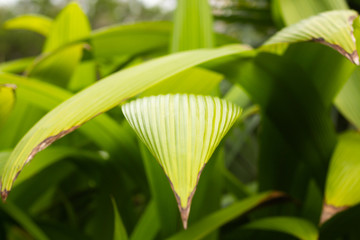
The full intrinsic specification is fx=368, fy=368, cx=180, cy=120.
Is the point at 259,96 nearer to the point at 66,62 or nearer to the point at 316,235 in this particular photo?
the point at 316,235

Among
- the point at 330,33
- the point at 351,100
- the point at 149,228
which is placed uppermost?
the point at 330,33

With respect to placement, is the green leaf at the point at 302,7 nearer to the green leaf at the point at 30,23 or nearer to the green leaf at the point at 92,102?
the green leaf at the point at 92,102

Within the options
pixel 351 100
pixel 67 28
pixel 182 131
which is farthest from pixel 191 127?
pixel 67 28

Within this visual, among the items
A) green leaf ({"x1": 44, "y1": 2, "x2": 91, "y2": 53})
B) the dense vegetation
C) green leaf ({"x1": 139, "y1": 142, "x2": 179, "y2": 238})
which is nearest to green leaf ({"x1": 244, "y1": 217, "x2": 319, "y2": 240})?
the dense vegetation

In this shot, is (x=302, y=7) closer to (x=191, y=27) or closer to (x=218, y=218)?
(x=191, y=27)

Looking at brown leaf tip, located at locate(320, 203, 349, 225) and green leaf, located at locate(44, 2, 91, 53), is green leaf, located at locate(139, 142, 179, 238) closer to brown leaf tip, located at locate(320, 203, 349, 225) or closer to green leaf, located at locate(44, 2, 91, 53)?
brown leaf tip, located at locate(320, 203, 349, 225)

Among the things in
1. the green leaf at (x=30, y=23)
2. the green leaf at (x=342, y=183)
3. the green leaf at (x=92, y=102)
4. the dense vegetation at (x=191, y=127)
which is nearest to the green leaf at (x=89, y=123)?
the dense vegetation at (x=191, y=127)

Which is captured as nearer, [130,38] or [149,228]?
[149,228]
